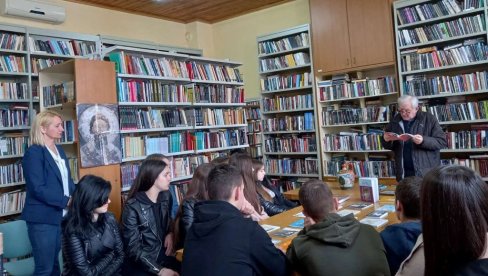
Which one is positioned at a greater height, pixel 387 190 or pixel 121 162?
pixel 121 162

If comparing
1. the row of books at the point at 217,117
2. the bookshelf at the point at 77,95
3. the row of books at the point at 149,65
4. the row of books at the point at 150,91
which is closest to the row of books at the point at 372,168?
the row of books at the point at 217,117

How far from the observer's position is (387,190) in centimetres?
349

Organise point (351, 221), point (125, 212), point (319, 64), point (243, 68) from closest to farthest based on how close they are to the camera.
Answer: point (351, 221), point (125, 212), point (319, 64), point (243, 68)

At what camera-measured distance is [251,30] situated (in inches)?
277

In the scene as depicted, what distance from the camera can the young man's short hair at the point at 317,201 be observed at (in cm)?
195

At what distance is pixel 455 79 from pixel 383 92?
0.85 m

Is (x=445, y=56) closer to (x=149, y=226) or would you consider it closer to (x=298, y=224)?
(x=298, y=224)

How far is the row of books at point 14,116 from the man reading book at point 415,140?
13.5 ft

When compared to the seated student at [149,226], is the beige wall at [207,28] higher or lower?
higher

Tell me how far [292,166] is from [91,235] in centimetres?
418

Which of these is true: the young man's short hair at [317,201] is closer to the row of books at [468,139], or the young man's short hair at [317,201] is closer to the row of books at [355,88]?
the row of books at [468,139]

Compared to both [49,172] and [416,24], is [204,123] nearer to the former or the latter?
[49,172]

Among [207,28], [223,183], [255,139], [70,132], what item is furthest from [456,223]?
[207,28]

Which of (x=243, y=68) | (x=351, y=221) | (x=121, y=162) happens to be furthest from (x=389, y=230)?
(x=243, y=68)
